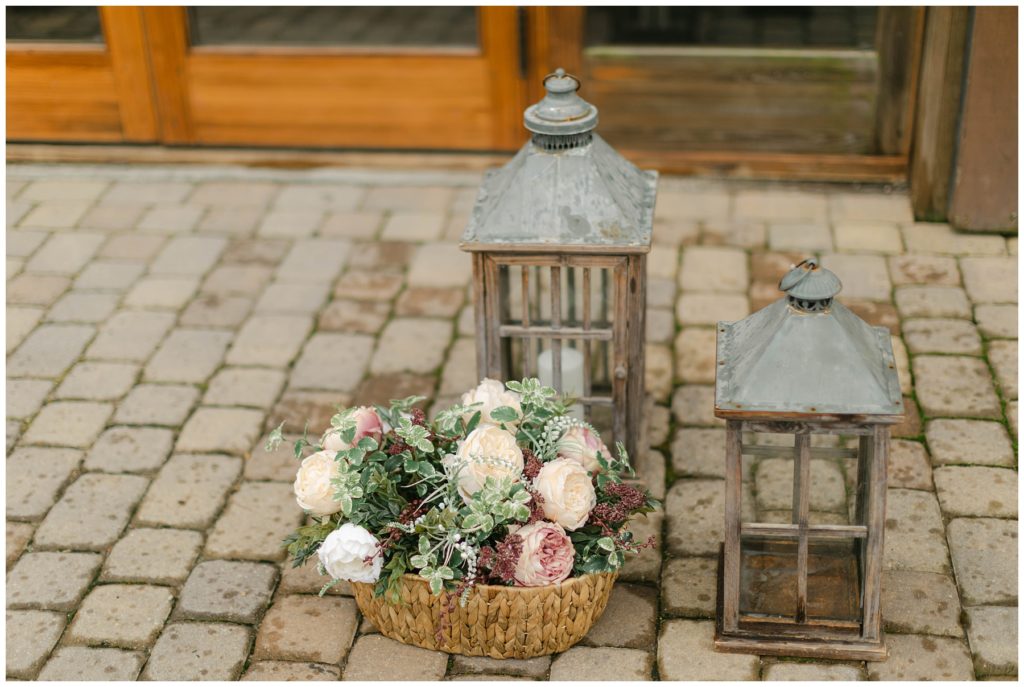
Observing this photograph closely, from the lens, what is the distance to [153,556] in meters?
3.64

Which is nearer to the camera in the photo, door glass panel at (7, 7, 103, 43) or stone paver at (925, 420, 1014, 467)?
stone paver at (925, 420, 1014, 467)

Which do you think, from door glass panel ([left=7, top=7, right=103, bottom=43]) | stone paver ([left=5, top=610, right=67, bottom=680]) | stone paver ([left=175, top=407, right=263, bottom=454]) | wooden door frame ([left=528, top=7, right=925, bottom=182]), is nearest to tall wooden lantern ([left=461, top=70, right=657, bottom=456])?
stone paver ([left=175, top=407, right=263, bottom=454])

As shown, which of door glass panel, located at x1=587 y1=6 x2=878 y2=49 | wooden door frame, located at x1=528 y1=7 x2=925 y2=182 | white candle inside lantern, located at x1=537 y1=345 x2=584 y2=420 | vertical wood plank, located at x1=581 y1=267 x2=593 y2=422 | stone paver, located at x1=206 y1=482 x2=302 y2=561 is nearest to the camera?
vertical wood plank, located at x1=581 y1=267 x2=593 y2=422

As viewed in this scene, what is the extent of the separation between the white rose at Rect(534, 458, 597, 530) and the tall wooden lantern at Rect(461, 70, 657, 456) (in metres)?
0.57

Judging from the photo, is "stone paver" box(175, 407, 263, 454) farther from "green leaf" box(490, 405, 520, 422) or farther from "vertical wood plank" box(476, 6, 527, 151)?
"vertical wood plank" box(476, 6, 527, 151)

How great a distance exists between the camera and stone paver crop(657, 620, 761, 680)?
3.16m

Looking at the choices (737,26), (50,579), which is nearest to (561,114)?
(50,579)

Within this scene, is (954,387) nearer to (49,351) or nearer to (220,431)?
(220,431)

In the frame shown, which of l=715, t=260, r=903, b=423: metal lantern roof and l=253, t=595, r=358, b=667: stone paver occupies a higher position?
l=715, t=260, r=903, b=423: metal lantern roof

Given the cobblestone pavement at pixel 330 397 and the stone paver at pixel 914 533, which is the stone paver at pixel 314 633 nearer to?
the cobblestone pavement at pixel 330 397

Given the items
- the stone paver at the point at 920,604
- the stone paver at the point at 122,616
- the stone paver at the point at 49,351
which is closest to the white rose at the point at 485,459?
the stone paver at the point at 122,616

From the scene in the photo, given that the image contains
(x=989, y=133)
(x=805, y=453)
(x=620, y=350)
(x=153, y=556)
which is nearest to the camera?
(x=805, y=453)

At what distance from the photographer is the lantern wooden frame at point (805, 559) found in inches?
114

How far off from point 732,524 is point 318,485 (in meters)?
1.05
